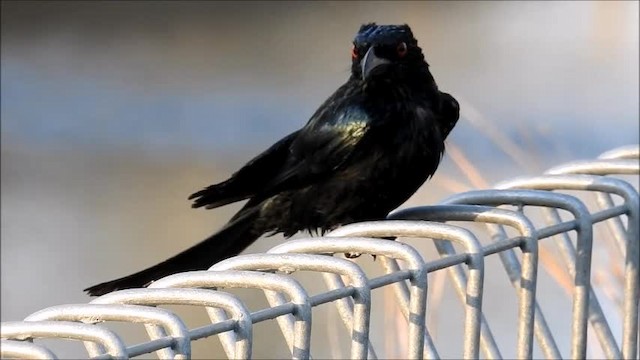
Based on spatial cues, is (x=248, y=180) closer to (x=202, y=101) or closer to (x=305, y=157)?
(x=305, y=157)

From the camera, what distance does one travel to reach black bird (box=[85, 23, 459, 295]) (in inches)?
66.6

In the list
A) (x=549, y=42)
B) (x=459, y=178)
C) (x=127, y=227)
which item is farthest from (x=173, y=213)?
(x=549, y=42)

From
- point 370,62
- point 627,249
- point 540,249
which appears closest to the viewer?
point 627,249

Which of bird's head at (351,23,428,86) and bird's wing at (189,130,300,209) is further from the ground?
bird's head at (351,23,428,86)

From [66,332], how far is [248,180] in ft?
3.24

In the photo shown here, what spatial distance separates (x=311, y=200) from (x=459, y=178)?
1908 mm

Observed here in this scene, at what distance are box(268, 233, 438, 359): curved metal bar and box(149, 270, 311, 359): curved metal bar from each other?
0.10 meters

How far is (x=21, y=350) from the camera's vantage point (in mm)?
756

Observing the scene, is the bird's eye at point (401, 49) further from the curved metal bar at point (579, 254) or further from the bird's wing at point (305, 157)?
the curved metal bar at point (579, 254)

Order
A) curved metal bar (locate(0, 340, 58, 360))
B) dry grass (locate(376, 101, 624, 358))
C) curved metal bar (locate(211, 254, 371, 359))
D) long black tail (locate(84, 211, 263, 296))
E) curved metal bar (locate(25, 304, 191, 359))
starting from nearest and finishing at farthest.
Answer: curved metal bar (locate(0, 340, 58, 360)) < curved metal bar (locate(25, 304, 191, 359)) < curved metal bar (locate(211, 254, 371, 359)) < long black tail (locate(84, 211, 263, 296)) < dry grass (locate(376, 101, 624, 358))

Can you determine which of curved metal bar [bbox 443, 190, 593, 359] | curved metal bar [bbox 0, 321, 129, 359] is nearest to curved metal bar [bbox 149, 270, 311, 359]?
curved metal bar [bbox 0, 321, 129, 359]

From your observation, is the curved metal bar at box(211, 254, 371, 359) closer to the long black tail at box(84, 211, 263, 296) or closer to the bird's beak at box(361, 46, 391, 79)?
the long black tail at box(84, 211, 263, 296)

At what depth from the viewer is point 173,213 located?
4523 mm

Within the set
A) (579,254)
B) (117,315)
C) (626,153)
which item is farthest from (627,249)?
(117,315)
